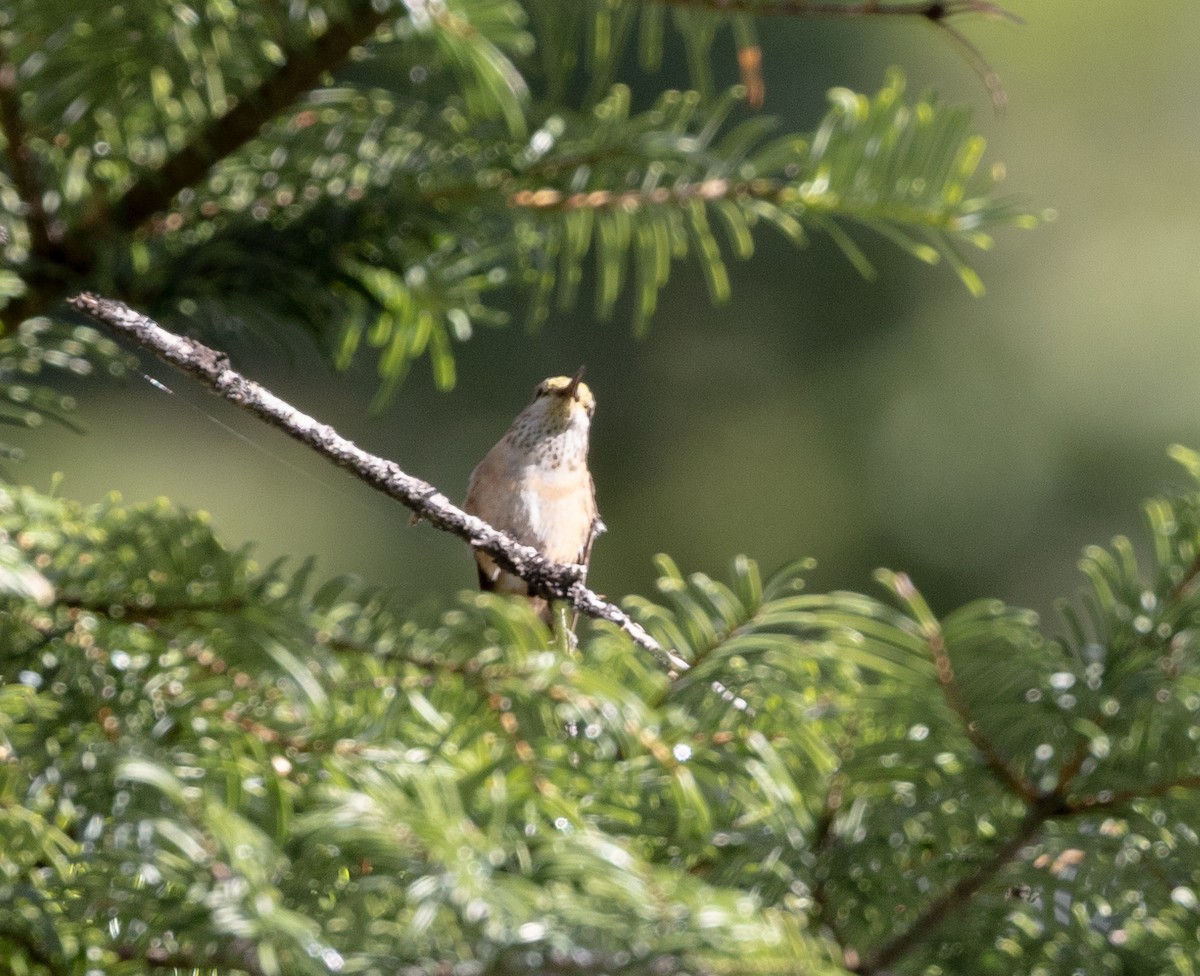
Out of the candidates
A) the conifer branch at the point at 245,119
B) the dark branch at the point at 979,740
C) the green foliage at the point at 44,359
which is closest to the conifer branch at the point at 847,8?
the conifer branch at the point at 245,119

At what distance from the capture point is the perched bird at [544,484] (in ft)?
6.62

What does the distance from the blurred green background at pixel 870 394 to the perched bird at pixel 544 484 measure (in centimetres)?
58

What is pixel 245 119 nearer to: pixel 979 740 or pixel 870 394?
pixel 979 740

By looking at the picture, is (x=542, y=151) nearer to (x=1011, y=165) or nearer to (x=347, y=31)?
(x=347, y=31)

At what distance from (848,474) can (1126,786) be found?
2406 millimetres

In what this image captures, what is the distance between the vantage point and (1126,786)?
1.86ft

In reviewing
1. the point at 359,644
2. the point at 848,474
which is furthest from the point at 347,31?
the point at 848,474

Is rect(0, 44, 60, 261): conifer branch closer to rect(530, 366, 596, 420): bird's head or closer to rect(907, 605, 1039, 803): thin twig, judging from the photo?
rect(907, 605, 1039, 803): thin twig

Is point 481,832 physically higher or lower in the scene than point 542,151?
lower

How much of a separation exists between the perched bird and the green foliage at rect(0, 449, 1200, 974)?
1.36 metres

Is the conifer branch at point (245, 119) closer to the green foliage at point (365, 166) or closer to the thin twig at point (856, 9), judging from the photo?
the green foliage at point (365, 166)

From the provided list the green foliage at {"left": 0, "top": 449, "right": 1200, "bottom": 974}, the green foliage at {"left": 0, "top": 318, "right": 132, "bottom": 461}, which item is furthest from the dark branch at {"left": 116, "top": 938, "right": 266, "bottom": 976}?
the green foliage at {"left": 0, "top": 318, "right": 132, "bottom": 461}

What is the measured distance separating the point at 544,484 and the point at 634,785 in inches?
58.1

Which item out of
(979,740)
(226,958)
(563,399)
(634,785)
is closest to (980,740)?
(979,740)
